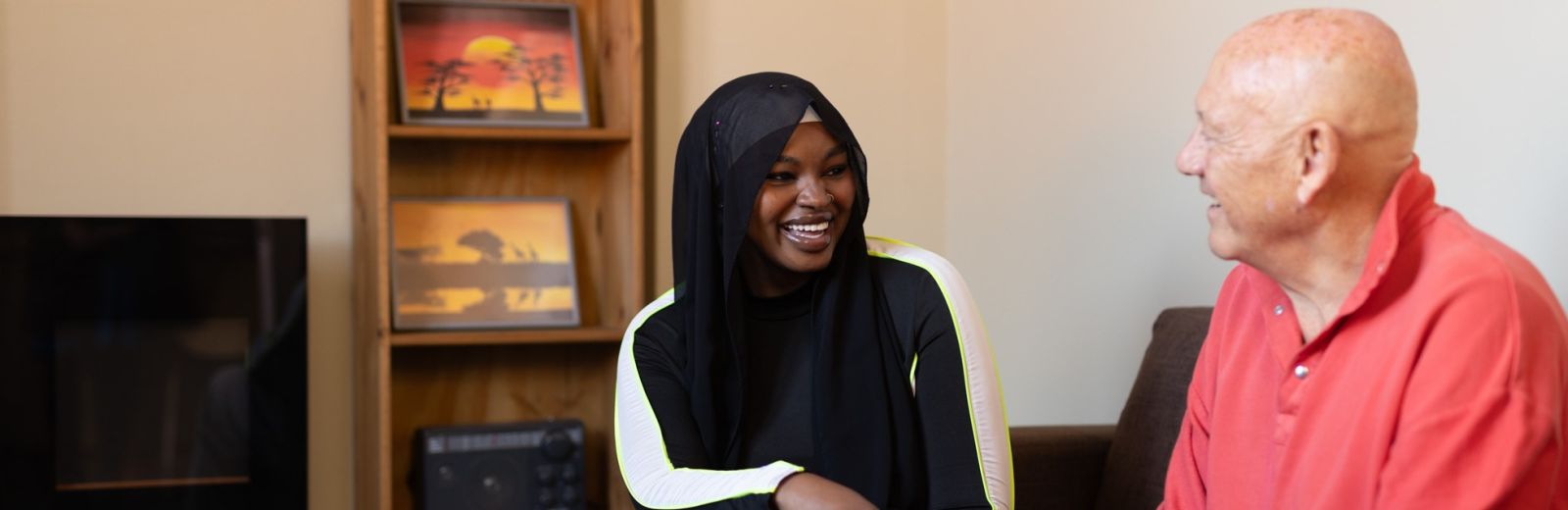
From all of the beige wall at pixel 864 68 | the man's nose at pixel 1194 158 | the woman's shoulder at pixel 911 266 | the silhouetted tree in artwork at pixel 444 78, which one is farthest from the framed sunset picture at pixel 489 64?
the man's nose at pixel 1194 158

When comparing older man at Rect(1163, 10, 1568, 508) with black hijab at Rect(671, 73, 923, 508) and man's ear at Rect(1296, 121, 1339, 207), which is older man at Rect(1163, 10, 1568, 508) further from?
black hijab at Rect(671, 73, 923, 508)

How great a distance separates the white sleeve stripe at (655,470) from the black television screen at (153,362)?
1.17 m

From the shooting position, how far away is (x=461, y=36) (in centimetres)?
312

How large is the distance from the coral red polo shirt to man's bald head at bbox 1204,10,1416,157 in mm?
57

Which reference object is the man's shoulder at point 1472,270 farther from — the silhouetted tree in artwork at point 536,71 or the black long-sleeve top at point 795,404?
the silhouetted tree in artwork at point 536,71

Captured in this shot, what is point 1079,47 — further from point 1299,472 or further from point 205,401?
point 205,401

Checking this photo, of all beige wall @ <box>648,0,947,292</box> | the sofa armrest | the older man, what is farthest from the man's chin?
beige wall @ <box>648,0,947,292</box>

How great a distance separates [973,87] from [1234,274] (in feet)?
6.39

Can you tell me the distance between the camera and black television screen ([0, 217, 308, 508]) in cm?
276

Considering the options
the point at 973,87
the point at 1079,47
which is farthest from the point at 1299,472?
the point at 973,87

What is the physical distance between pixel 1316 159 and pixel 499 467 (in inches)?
84.5

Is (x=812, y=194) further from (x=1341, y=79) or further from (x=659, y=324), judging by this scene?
(x=1341, y=79)

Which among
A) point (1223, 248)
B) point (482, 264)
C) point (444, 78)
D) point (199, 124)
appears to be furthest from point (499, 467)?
point (1223, 248)

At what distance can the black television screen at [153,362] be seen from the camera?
276 centimetres
